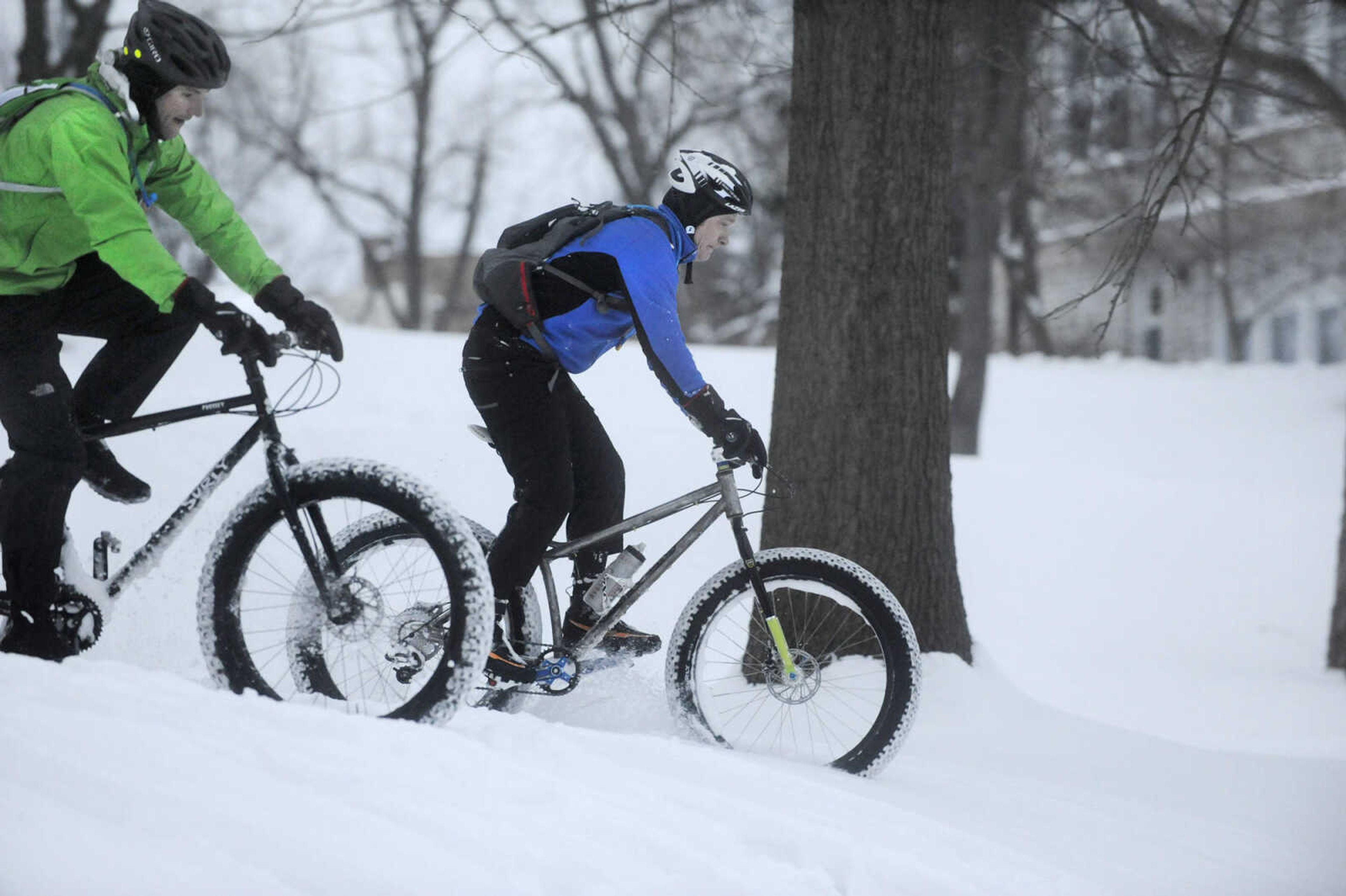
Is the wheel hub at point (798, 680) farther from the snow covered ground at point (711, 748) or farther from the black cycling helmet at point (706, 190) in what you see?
the black cycling helmet at point (706, 190)

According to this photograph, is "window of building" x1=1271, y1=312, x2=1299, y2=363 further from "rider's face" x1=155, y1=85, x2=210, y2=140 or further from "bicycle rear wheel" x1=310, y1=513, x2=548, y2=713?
"rider's face" x1=155, y1=85, x2=210, y2=140

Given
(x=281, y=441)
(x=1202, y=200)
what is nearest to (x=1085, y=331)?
(x=1202, y=200)

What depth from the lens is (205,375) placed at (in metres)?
10.2

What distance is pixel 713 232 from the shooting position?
3.94 m

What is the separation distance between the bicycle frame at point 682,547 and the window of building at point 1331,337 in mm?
29077

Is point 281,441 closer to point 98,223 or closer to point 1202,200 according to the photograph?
point 98,223

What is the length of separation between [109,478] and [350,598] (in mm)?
948

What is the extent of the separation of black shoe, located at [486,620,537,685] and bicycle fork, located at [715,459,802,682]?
28.0 inches

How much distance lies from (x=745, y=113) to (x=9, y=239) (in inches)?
798

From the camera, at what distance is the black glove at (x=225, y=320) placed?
3354mm

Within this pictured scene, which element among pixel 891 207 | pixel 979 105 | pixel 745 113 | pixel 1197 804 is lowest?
pixel 1197 804

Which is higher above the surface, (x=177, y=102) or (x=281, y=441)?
(x=177, y=102)

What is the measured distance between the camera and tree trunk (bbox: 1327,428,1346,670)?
7824 millimetres

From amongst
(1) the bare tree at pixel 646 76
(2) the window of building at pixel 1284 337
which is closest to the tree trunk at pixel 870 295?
(1) the bare tree at pixel 646 76
